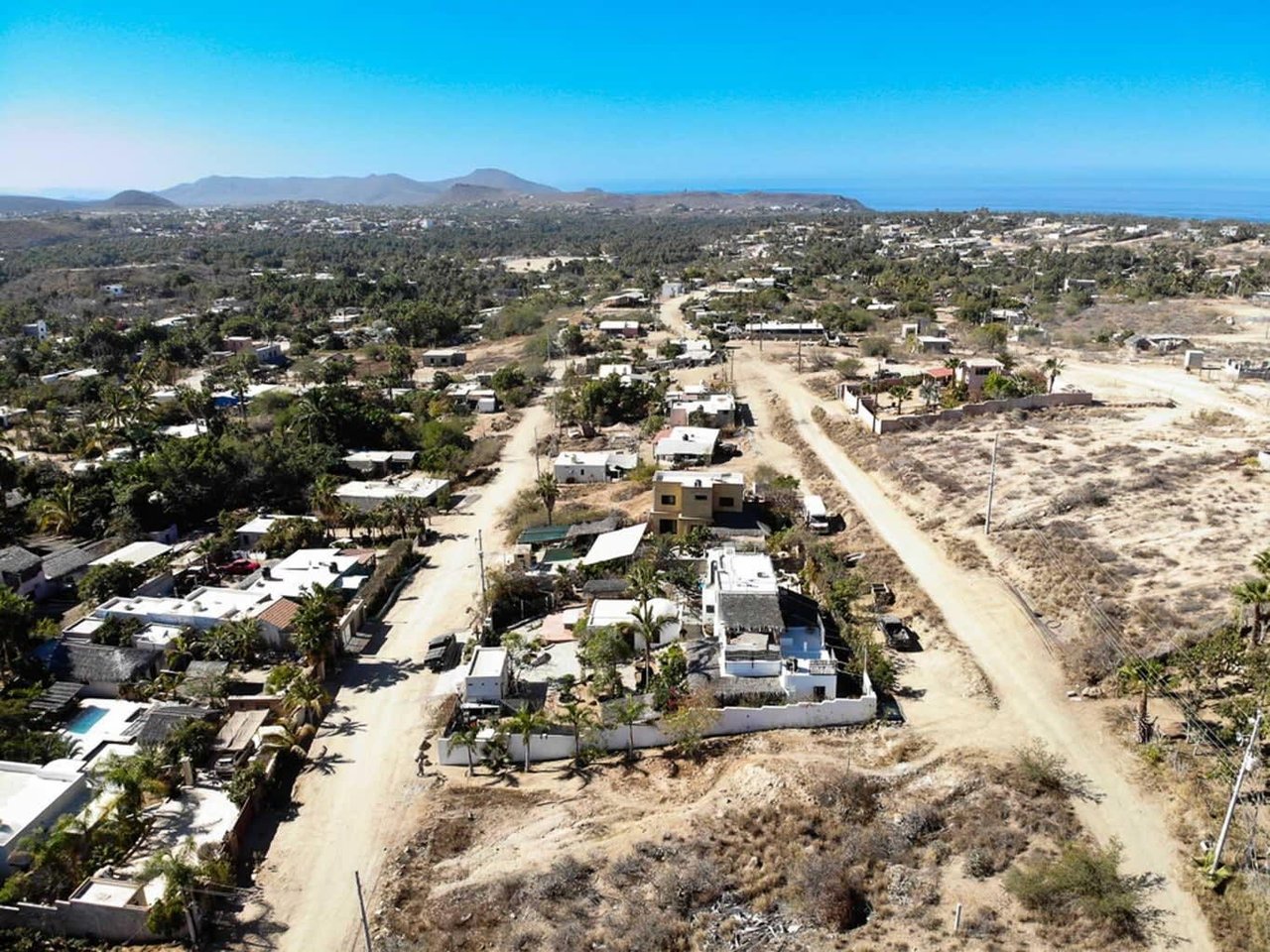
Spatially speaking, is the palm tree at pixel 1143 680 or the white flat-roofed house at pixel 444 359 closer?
the palm tree at pixel 1143 680

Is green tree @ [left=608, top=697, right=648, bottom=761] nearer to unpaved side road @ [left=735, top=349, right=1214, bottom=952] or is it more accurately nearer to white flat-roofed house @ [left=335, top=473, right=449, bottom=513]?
unpaved side road @ [left=735, top=349, right=1214, bottom=952]

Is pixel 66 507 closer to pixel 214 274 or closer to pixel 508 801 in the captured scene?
pixel 508 801

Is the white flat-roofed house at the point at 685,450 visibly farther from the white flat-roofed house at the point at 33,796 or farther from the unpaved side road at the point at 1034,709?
the white flat-roofed house at the point at 33,796

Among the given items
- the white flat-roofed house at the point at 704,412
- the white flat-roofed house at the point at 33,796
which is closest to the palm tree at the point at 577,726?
the white flat-roofed house at the point at 33,796

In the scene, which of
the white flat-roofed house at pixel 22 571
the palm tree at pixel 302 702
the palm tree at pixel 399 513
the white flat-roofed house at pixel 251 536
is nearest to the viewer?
the palm tree at pixel 302 702

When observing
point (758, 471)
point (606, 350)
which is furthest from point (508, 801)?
point (606, 350)

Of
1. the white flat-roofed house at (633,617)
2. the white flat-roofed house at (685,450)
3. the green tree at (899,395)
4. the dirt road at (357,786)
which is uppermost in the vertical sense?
the green tree at (899,395)

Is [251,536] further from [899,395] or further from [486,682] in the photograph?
[899,395]
